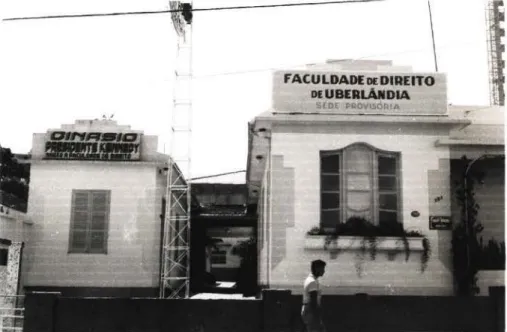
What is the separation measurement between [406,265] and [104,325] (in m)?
6.26

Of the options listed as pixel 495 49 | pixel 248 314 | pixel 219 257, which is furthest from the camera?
pixel 219 257

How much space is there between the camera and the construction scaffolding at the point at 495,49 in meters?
24.1

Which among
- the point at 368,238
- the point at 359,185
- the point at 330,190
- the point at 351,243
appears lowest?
the point at 351,243

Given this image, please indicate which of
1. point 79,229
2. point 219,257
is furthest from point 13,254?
point 219,257

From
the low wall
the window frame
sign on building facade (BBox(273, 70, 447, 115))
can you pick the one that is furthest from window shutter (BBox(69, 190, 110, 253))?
sign on building facade (BBox(273, 70, 447, 115))

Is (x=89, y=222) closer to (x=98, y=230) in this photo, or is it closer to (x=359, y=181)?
(x=98, y=230)

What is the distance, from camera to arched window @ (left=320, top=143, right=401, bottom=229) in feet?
41.1

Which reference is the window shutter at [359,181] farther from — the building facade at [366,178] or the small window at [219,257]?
the small window at [219,257]

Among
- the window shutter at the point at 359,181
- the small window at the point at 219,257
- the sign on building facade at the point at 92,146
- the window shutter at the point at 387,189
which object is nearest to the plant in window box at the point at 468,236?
the window shutter at the point at 387,189

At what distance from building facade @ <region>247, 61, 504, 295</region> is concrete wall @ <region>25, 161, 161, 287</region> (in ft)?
17.9

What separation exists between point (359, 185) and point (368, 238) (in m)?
1.18

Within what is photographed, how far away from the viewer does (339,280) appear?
40.2 feet

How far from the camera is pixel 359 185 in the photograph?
41.4 ft

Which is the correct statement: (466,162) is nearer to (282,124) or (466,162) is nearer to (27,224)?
(282,124)
